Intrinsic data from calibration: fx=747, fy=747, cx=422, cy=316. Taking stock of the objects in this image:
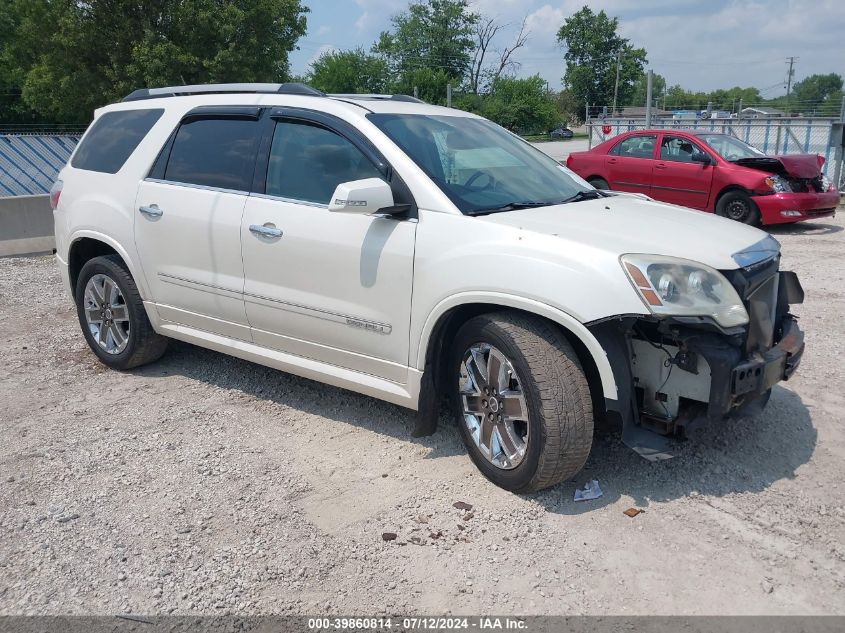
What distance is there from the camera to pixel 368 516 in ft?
11.6

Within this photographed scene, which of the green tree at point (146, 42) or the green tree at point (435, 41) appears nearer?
the green tree at point (146, 42)

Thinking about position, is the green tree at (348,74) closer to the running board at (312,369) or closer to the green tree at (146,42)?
the green tree at (146,42)

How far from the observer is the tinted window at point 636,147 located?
12.7 meters

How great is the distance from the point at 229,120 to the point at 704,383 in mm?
3203

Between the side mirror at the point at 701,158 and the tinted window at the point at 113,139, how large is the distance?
9273mm

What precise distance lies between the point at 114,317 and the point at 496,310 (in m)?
3.15

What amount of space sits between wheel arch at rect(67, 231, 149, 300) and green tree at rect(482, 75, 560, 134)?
53.8 meters

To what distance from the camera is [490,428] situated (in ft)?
12.1

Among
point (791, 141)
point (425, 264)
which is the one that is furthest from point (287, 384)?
point (791, 141)

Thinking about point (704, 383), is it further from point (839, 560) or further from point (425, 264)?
point (425, 264)

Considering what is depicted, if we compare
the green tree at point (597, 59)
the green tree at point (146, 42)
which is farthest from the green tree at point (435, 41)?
the green tree at point (146, 42)

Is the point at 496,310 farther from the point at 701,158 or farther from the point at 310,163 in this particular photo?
the point at 701,158

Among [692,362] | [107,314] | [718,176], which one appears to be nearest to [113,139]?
[107,314]

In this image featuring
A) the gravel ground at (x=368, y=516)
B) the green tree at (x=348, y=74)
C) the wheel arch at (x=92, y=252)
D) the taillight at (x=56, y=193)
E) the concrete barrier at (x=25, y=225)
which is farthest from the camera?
the green tree at (x=348, y=74)
